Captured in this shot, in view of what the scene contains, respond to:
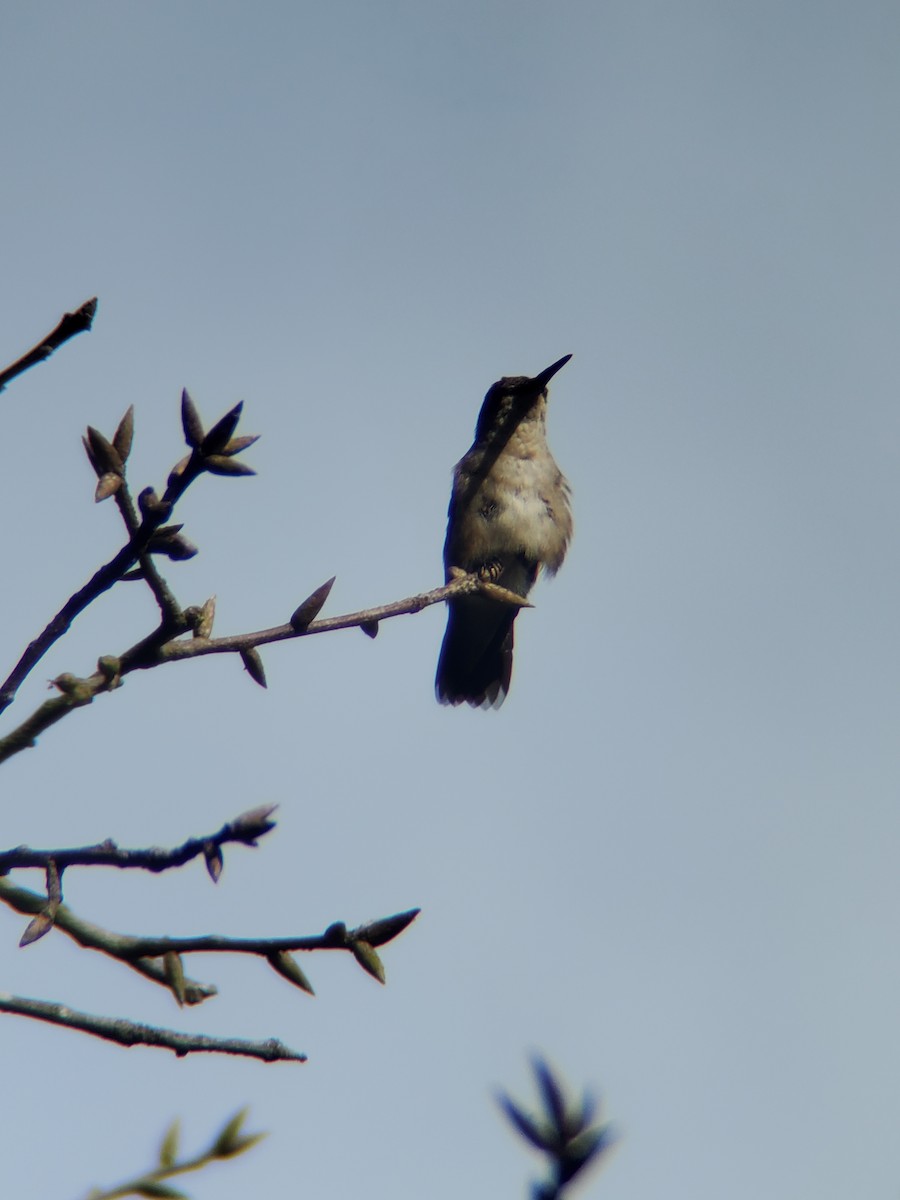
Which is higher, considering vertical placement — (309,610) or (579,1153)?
(309,610)

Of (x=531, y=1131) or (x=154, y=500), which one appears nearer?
(x=531, y=1131)

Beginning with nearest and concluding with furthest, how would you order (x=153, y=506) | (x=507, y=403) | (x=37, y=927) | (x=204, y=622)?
1. (x=37, y=927)
2. (x=153, y=506)
3. (x=204, y=622)
4. (x=507, y=403)

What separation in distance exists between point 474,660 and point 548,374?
271 centimetres

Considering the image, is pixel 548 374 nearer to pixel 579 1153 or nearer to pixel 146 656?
pixel 146 656

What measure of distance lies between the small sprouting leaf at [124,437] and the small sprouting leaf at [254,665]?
475mm

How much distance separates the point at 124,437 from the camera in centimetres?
248

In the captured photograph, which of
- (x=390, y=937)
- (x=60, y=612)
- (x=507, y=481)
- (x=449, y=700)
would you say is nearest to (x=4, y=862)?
(x=60, y=612)

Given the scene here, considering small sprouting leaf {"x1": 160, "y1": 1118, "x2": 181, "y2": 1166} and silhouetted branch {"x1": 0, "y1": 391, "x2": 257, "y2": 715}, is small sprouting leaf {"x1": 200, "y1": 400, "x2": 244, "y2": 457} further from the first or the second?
small sprouting leaf {"x1": 160, "y1": 1118, "x2": 181, "y2": 1166}

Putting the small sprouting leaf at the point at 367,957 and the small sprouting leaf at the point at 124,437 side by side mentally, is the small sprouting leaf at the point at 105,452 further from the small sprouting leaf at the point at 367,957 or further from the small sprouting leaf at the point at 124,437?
the small sprouting leaf at the point at 367,957

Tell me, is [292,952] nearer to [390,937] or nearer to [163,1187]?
[390,937]

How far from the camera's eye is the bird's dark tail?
10.7 m

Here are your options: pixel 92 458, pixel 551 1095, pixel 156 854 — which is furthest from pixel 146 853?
pixel 551 1095

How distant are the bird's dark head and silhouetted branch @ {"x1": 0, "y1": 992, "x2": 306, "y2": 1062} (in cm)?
800

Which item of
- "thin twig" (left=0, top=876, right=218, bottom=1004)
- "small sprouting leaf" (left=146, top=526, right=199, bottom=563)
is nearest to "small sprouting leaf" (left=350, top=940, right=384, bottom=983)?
"thin twig" (left=0, top=876, right=218, bottom=1004)
